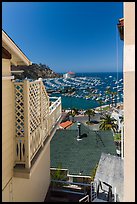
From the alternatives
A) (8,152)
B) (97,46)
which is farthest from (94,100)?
(8,152)

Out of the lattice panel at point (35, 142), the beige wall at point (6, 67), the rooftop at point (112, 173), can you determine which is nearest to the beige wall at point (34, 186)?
the lattice panel at point (35, 142)

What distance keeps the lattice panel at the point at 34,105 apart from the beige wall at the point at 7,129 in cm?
46

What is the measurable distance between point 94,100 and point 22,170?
59458mm

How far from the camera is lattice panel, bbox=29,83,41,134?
4.07 m

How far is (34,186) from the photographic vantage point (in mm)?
5164

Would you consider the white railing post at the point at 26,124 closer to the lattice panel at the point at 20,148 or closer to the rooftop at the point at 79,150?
the lattice panel at the point at 20,148

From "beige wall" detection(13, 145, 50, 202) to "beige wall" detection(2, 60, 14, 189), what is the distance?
411 millimetres

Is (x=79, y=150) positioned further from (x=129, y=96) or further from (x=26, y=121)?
(x=129, y=96)

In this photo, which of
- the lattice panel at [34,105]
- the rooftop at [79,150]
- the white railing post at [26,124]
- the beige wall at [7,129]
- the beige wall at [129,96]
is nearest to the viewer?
the beige wall at [129,96]

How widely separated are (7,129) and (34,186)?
7.44 ft

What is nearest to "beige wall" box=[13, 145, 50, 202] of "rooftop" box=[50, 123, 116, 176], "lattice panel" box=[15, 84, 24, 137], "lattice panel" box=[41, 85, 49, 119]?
"lattice panel" box=[15, 84, 24, 137]

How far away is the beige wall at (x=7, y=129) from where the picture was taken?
3365 millimetres

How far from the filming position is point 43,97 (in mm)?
5102

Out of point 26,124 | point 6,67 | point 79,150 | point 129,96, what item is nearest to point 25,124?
point 26,124
